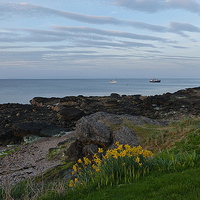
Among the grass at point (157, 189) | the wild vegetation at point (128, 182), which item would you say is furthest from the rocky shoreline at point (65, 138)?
the grass at point (157, 189)

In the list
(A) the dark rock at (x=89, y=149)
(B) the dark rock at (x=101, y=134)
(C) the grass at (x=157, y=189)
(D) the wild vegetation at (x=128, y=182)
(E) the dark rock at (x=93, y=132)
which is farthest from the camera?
(E) the dark rock at (x=93, y=132)

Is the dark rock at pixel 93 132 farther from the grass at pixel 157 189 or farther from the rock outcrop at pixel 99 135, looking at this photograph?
the grass at pixel 157 189

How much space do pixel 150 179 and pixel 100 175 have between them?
1383mm

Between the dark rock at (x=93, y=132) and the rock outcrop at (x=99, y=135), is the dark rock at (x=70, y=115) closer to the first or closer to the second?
the rock outcrop at (x=99, y=135)

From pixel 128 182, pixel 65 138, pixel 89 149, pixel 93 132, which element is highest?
pixel 128 182

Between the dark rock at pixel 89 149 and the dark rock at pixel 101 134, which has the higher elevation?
the dark rock at pixel 101 134

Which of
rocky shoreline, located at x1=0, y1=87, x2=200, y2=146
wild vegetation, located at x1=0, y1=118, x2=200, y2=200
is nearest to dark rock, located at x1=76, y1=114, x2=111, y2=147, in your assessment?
wild vegetation, located at x1=0, y1=118, x2=200, y2=200

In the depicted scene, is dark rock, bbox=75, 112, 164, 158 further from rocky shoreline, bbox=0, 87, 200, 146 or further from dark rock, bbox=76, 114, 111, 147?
rocky shoreline, bbox=0, 87, 200, 146

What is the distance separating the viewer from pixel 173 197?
19.2ft

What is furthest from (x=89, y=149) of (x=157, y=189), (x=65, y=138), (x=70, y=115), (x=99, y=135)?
(x=70, y=115)

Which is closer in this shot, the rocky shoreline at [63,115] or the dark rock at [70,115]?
the rocky shoreline at [63,115]

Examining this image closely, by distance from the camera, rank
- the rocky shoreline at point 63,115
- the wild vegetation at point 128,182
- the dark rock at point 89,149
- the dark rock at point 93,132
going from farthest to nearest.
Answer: the rocky shoreline at point 63,115 → the dark rock at point 93,132 → the dark rock at point 89,149 → the wild vegetation at point 128,182

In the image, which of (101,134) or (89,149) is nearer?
(89,149)

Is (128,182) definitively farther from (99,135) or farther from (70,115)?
(70,115)
